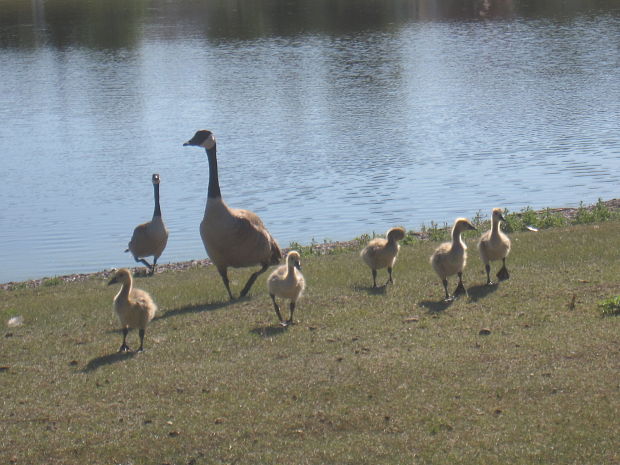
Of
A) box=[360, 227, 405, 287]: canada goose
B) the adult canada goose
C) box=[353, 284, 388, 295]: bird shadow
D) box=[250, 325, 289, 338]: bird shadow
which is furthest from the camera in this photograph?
the adult canada goose

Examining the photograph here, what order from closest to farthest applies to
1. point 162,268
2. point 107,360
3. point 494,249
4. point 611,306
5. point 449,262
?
1. point 107,360
2. point 611,306
3. point 449,262
4. point 494,249
5. point 162,268

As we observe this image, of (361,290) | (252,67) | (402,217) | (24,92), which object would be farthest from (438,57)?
(361,290)

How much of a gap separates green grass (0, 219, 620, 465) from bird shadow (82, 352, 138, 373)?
0.9 inches

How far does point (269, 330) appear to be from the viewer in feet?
37.3

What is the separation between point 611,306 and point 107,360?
568cm

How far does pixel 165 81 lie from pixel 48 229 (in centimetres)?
2334

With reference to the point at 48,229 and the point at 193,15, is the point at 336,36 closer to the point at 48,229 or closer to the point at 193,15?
the point at 193,15

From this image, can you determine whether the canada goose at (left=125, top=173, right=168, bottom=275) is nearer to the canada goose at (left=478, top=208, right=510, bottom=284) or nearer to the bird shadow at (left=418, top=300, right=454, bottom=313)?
the canada goose at (left=478, top=208, right=510, bottom=284)

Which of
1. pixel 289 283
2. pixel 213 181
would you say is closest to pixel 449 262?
pixel 289 283

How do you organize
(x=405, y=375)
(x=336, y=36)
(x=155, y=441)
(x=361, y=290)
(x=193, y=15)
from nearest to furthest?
(x=155, y=441) < (x=405, y=375) < (x=361, y=290) < (x=336, y=36) < (x=193, y=15)

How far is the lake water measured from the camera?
2431 cm

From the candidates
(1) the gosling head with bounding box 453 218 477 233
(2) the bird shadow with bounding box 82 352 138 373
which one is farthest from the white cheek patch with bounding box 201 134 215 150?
(2) the bird shadow with bounding box 82 352 138 373

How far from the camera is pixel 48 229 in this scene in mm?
24203

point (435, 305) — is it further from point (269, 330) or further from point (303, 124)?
point (303, 124)
